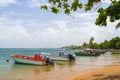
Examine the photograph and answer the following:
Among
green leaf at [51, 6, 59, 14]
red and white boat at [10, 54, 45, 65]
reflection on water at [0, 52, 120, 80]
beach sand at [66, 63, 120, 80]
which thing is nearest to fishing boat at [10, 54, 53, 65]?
red and white boat at [10, 54, 45, 65]

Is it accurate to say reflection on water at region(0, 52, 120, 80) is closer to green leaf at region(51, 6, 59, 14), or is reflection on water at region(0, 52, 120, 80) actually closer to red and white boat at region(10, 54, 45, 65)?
red and white boat at region(10, 54, 45, 65)

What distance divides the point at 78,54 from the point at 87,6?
56.8 meters

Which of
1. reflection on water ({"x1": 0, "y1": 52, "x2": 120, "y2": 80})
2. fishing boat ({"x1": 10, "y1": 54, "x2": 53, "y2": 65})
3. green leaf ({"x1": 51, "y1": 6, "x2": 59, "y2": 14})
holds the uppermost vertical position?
green leaf ({"x1": 51, "y1": 6, "x2": 59, "y2": 14})

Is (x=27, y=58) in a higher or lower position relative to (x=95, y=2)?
lower

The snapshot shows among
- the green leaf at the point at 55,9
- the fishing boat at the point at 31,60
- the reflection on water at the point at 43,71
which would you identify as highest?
the green leaf at the point at 55,9

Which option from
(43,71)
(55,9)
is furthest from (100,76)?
(43,71)

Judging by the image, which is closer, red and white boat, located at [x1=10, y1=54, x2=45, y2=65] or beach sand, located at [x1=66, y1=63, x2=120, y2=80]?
beach sand, located at [x1=66, y1=63, x2=120, y2=80]

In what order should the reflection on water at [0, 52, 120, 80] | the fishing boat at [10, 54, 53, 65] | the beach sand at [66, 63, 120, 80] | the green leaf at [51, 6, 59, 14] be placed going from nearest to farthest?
1. the green leaf at [51, 6, 59, 14]
2. the beach sand at [66, 63, 120, 80]
3. the reflection on water at [0, 52, 120, 80]
4. the fishing boat at [10, 54, 53, 65]

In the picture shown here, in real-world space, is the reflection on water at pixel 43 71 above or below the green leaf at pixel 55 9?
below

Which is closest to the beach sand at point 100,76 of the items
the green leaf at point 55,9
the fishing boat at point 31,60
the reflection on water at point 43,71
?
the reflection on water at point 43,71

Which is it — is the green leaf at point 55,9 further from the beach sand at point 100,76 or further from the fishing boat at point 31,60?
the fishing boat at point 31,60

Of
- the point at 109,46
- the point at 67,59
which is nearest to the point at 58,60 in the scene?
the point at 67,59

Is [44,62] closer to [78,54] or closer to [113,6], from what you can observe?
[113,6]

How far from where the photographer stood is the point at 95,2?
1302 centimetres
